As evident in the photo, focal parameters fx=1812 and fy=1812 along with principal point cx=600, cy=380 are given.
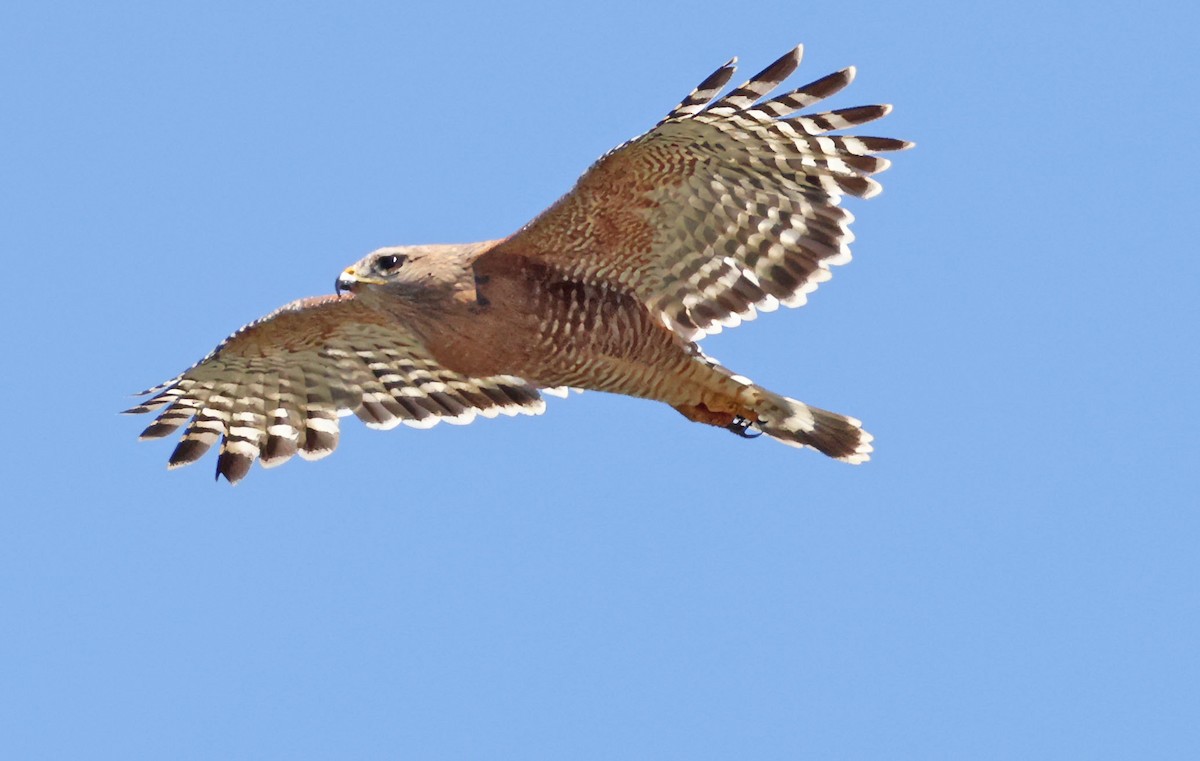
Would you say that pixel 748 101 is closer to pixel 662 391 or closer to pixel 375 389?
pixel 662 391

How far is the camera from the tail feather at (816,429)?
11.8 metres

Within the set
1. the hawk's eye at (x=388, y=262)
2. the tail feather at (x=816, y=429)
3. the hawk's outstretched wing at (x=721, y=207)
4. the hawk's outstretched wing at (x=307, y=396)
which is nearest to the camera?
the hawk's outstretched wing at (x=721, y=207)

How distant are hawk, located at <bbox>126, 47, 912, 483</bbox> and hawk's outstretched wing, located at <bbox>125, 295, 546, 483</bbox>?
54 cm

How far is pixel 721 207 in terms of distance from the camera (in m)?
11.2

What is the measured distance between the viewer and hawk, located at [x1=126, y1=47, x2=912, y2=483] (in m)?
10.6

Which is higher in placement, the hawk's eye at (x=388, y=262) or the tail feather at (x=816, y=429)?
the hawk's eye at (x=388, y=262)

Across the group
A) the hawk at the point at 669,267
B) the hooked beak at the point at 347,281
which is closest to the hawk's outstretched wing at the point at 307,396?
the hawk at the point at 669,267

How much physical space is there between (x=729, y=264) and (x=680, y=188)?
25.6 inches

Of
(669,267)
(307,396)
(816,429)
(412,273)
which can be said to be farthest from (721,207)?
(307,396)

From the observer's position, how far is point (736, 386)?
1147 centimetres

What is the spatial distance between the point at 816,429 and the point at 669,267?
1.59 m

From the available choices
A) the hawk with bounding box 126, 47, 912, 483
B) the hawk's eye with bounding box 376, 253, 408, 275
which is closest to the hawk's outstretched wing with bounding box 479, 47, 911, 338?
the hawk with bounding box 126, 47, 912, 483

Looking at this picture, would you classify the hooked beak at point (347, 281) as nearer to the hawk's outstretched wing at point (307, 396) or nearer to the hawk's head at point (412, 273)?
the hawk's head at point (412, 273)

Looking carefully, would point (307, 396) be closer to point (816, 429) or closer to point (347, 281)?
point (347, 281)
